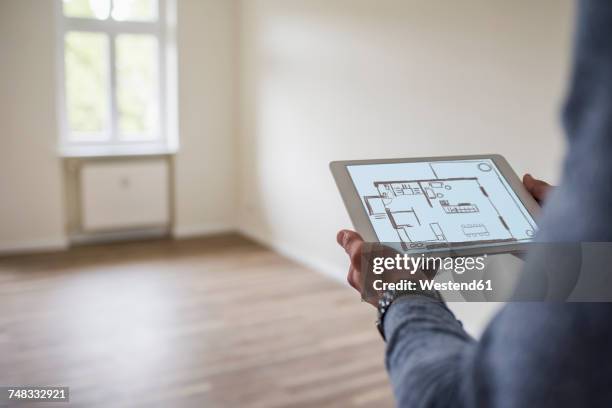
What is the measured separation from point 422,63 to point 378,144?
603 millimetres

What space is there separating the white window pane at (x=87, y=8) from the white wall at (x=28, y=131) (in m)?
0.26

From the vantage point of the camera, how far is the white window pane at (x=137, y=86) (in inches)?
218

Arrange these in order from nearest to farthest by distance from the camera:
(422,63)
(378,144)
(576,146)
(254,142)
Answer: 1. (576,146)
2. (422,63)
3. (378,144)
4. (254,142)

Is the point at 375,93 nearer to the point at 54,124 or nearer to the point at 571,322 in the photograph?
the point at 54,124

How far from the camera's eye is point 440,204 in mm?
1063

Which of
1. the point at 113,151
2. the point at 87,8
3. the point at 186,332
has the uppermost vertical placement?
the point at 87,8

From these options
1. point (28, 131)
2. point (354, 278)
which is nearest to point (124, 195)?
point (28, 131)

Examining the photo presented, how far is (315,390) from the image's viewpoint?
9.82 feet

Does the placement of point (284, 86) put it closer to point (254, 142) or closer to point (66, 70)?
point (254, 142)

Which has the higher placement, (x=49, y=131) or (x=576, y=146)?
(x=576, y=146)

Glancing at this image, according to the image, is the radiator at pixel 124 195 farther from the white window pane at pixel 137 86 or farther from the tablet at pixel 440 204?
the tablet at pixel 440 204

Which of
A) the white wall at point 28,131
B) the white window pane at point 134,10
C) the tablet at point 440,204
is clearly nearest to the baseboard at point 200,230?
the white wall at point 28,131

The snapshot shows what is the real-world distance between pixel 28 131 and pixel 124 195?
0.87m

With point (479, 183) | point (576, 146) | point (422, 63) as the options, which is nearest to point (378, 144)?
point (422, 63)
